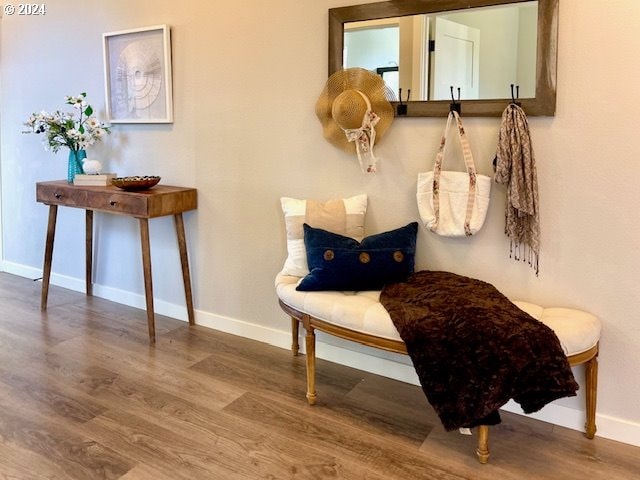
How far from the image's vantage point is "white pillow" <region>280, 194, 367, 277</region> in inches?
101

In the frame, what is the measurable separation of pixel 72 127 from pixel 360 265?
7.07 feet

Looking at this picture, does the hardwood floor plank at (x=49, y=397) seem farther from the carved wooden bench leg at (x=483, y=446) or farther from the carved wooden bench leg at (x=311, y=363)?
the carved wooden bench leg at (x=483, y=446)

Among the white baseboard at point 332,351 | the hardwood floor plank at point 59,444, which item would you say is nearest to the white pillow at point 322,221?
the white baseboard at point 332,351

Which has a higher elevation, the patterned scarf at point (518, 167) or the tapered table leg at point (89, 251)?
the patterned scarf at point (518, 167)

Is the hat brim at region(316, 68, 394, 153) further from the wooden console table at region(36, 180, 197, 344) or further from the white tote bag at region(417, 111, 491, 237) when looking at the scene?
the wooden console table at region(36, 180, 197, 344)

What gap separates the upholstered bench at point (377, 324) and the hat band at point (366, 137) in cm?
62

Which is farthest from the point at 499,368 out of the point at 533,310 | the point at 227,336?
the point at 227,336

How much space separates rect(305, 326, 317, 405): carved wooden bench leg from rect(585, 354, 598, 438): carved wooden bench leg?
105cm

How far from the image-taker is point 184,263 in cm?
322

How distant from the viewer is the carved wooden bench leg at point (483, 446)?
195 centimetres

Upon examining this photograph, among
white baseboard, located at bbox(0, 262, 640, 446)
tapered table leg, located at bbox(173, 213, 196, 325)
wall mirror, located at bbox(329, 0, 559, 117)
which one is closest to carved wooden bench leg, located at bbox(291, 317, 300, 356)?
white baseboard, located at bbox(0, 262, 640, 446)

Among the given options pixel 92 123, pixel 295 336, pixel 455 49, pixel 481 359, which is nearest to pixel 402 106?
pixel 455 49

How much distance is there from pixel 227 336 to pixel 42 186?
58.4 inches

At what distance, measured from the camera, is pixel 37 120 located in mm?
3436
